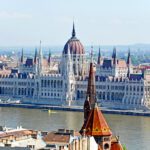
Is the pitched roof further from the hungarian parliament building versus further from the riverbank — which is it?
the hungarian parliament building

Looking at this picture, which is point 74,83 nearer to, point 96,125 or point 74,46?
point 74,46

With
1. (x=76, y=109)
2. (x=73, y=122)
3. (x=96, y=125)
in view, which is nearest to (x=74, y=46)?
(x=76, y=109)

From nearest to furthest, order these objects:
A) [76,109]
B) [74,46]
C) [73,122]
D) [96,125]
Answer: [96,125] → [73,122] → [76,109] → [74,46]

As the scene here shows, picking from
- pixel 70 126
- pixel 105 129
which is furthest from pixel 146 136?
pixel 105 129

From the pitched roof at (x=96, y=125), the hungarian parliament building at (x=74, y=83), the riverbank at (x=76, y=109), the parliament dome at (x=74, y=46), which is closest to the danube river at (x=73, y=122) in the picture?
the riverbank at (x=76, y=109)

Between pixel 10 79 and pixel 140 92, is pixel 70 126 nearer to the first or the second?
pixel 140 92

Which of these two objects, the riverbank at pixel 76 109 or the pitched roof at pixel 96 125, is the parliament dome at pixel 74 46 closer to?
the riverbank at pixel 76 109

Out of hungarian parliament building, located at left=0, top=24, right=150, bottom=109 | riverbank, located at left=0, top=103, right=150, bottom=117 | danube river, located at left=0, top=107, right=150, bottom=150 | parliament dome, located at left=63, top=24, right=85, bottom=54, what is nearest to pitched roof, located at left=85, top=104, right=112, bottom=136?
danube river, located at left=0, top=107, right=150, bottom=150
